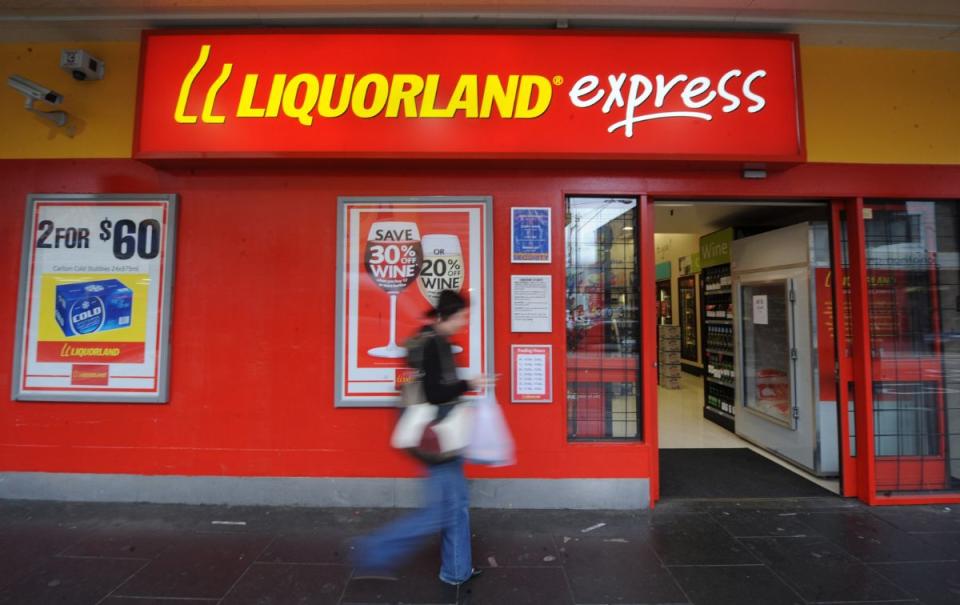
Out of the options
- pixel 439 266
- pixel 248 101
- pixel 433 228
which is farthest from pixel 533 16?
pixel 248 101

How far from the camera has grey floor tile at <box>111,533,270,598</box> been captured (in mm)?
2678

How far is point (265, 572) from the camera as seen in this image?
9.39ft

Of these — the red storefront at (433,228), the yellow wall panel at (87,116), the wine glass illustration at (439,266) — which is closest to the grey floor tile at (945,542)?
the red storefront at (433,228)

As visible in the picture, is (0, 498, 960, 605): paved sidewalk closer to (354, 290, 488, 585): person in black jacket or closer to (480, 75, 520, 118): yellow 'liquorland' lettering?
(354, 290, 488, 585): person in black jacket

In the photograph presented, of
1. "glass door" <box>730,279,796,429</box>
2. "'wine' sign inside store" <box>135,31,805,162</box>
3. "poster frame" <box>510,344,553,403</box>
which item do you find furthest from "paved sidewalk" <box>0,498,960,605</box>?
"'wine' sign inside store" <box>135,31,805,162</box>

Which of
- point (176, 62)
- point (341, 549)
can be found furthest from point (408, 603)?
point (176, 62)

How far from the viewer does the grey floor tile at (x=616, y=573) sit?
8.67 ft

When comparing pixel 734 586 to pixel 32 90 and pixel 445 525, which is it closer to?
pixel 445 525

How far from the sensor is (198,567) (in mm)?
2910

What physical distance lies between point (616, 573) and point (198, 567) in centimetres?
283

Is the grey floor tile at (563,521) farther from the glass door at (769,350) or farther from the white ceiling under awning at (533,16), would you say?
the white ceiling under awning at (533,16)

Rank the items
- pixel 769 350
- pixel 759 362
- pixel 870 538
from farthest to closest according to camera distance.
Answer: pixel 759 362, pixel 769 350, pixel 870 538

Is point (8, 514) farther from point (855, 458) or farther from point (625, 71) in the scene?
point (855, 458)

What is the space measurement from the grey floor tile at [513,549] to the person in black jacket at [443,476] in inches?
13.7
